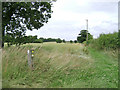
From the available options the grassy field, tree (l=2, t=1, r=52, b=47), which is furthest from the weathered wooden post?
tree (l=2, t=1, r=52, b=47)

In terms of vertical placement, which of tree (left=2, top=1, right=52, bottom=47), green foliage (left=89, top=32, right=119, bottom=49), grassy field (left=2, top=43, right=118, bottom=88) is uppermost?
tree (left=2, top=1, right=52, bottom=47)

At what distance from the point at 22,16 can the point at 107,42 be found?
682cm

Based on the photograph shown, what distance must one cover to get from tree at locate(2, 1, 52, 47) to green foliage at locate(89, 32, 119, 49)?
180 inches

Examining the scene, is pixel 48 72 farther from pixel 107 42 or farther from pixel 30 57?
pixel 107 42

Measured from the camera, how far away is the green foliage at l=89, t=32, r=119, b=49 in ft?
35.6

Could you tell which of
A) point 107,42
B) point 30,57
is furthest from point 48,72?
point 107,42

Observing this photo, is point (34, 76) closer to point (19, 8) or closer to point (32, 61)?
point (32, 61)

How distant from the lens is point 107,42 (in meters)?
11.0

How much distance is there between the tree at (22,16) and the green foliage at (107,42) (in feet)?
15.0

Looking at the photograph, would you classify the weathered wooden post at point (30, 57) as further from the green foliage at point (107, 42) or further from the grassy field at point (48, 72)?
the green foliage at point (107, 42)

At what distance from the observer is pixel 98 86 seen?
159 inches

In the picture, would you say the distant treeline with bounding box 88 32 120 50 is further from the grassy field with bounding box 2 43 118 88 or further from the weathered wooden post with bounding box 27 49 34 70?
the weathered wooden post with bounding box 27 49 34 70

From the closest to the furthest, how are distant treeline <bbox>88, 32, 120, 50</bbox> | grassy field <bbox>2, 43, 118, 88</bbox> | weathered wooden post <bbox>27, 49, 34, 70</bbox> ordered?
grassy field <bbox>2, 43, 118, 88</bbox>, weathered wooden post <bbox>27, 49, 34, 70</bbox>, distant treeline <bbox>88, 32, 120, 50</bbox>

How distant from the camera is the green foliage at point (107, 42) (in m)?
10.9
